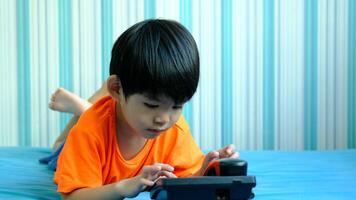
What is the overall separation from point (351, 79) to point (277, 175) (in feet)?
3.18

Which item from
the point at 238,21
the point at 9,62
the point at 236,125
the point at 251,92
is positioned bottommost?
the point at 236,125

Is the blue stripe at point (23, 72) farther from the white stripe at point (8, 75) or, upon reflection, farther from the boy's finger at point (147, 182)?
the boy's finger at point (147, 182)

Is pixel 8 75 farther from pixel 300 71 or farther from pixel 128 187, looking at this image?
pixel 128 187

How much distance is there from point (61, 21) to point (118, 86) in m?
1.18

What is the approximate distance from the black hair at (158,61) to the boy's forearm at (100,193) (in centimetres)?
16

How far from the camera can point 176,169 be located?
1.10 metres

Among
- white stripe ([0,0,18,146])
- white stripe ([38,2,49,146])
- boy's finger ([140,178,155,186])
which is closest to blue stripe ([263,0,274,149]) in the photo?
white stripe ([38,2,49,146])

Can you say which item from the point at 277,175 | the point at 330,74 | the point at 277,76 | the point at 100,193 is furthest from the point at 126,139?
the point at 330,74

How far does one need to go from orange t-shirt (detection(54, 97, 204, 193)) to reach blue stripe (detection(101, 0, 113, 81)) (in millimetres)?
964

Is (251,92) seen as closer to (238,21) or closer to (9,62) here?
(238,21)

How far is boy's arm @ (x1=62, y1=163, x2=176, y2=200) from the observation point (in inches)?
31.4

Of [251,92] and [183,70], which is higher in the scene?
[183,70]

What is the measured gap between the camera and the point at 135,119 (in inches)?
36.2

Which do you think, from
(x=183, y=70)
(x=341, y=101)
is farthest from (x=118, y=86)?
Result: (x=341, y=101)
